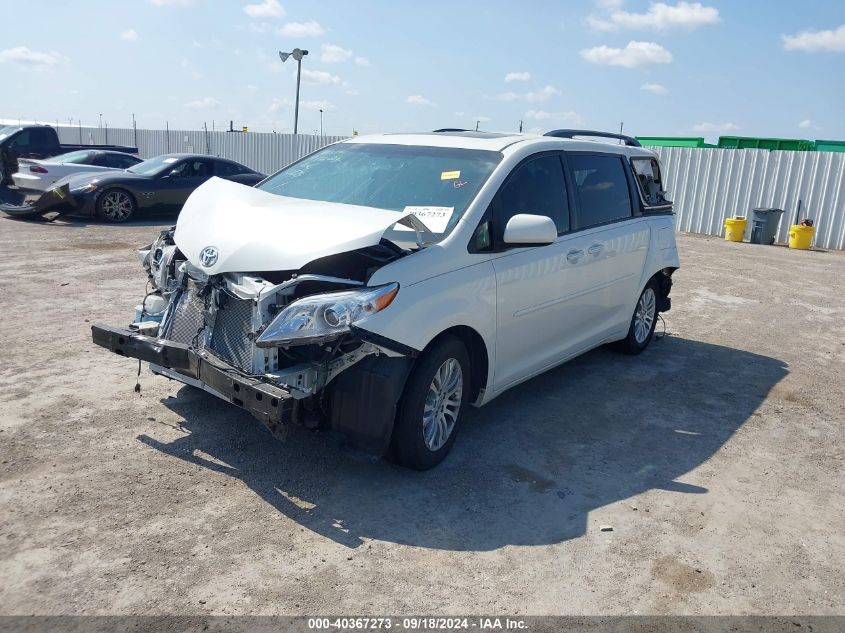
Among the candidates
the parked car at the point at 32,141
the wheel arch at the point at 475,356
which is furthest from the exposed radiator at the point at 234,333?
the parked car at the point at 32,141

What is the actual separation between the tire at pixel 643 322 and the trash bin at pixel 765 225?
11057mm

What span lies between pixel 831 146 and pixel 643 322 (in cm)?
1716

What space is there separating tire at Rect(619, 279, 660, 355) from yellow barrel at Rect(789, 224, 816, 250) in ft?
36.0

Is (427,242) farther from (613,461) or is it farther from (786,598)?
(786,598)

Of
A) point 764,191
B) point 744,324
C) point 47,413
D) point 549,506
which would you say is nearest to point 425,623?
point 549,506

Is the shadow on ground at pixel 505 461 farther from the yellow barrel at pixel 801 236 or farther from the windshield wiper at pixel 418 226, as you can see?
the yellow barrel at pixel 801 236

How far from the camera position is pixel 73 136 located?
110 ft

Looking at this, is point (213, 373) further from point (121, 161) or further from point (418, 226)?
point (121, 161)

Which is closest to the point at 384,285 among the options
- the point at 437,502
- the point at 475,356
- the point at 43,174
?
the point at 475,356

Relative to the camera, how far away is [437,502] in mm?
4000

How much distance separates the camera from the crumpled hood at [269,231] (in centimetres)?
387

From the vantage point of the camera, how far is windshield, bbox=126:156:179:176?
14328mm

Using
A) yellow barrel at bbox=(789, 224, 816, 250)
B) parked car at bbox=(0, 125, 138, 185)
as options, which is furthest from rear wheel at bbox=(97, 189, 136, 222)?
yellow barrel at bbox=(789, 224, 816, 250)

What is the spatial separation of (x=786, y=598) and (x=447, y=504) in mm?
1681
